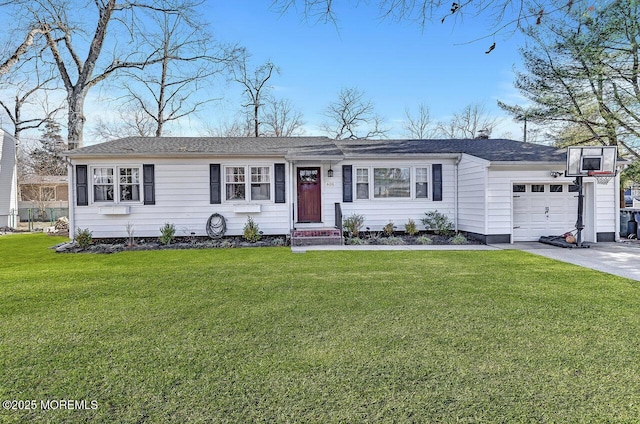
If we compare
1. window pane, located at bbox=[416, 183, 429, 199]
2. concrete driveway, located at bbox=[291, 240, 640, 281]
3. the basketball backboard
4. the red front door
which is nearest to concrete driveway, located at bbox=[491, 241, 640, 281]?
concrete driveway, located at bbox=[291, 240, 640, 281]

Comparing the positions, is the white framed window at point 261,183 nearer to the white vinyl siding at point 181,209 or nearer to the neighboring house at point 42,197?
the white vinyl siding at point 181,209

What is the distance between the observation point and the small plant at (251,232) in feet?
35.8

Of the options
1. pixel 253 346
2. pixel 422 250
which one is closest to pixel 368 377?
pixel 253 346

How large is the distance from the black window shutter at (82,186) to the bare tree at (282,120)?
55.2ft

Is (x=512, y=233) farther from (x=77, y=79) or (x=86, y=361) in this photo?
(x=77, y=79)

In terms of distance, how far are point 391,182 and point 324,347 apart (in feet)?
30.4

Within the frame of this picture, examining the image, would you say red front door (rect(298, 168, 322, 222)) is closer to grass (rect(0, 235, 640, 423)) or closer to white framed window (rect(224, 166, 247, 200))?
white framed window (rect(224, 166, 247, 200))

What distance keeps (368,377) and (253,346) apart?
111 centimetres

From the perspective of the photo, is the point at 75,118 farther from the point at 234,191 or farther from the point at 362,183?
the point at 362,183

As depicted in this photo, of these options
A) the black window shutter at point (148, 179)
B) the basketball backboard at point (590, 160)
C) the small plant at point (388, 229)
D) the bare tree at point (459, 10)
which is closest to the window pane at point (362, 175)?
the small plant at point (388, 229)

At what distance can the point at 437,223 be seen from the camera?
1159 centimetres

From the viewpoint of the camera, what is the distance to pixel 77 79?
1656 centimetres

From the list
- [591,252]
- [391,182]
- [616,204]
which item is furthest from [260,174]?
[616,204]

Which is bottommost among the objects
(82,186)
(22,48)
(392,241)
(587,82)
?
(392,241)
